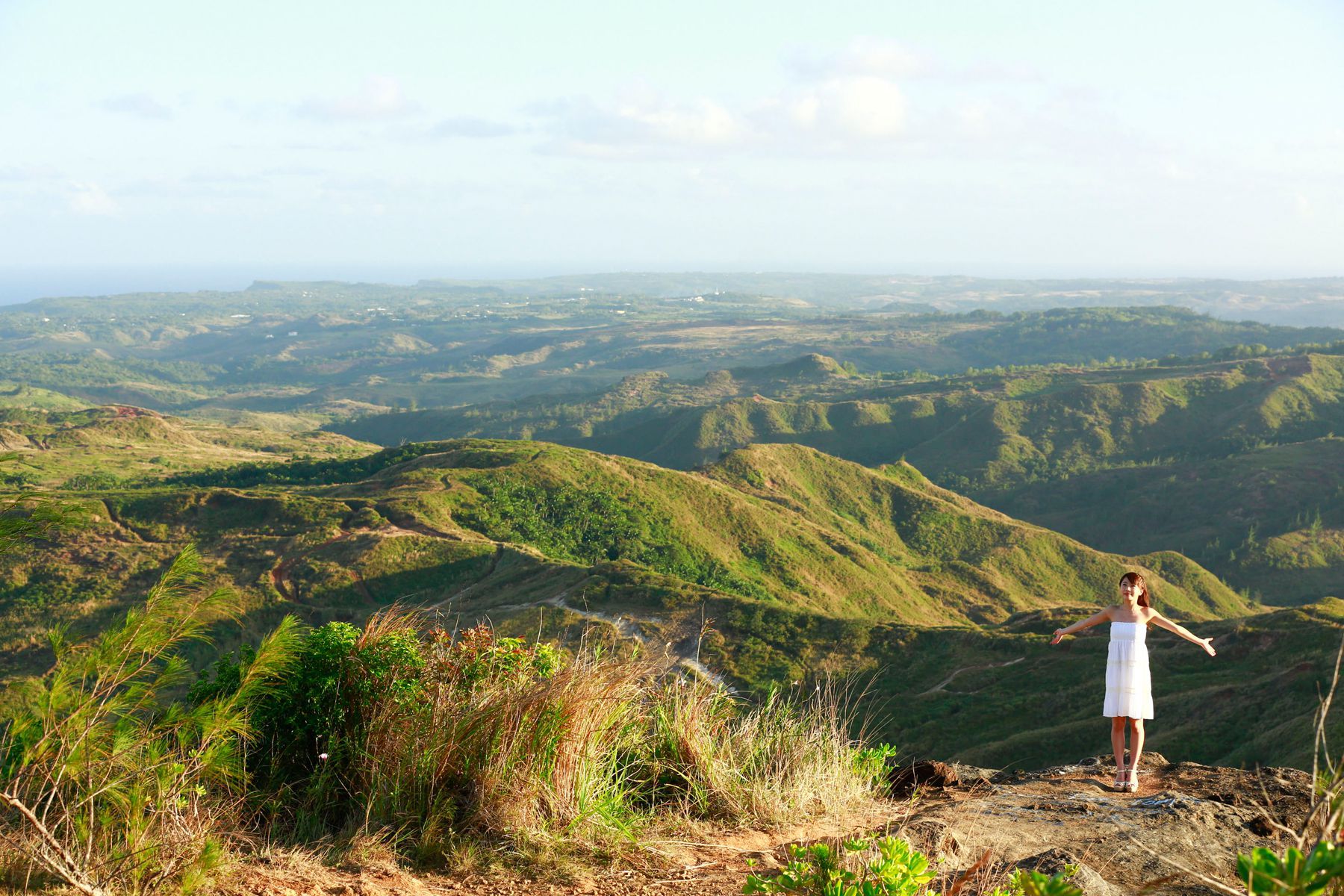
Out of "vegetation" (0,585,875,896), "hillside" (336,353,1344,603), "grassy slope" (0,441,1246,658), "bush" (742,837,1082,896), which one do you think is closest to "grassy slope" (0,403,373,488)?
"grassy slope" (0,441,1246,658)

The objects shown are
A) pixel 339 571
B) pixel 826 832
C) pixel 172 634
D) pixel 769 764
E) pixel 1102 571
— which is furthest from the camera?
pixel 1102 571

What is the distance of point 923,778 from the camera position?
10.1m

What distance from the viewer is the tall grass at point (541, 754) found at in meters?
7.44

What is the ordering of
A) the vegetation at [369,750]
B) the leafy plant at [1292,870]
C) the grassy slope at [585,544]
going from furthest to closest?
the grassy slope at [585,544] → the vegetation at [369,750] → the leafy plant at [1292,870]

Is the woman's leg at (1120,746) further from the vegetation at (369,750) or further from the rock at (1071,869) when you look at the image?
the rock at (1071,869)

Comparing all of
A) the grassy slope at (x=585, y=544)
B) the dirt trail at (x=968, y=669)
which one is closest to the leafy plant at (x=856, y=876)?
the dirt trail at (x=968, y=669)

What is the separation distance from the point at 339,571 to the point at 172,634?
42.7 metres

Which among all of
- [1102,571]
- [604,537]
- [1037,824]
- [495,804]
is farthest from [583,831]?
[1102,571]

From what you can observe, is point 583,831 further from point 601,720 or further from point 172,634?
point 172,634

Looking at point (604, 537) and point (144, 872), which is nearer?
point (144, 872)

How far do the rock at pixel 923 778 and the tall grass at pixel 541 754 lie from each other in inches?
40.1

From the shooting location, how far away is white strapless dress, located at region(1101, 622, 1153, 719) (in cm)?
1032

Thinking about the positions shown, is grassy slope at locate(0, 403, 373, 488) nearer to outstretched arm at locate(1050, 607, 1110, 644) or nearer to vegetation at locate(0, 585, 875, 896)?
vegetation at locate(0, 585, 875, 896)

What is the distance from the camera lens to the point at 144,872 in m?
5.93
